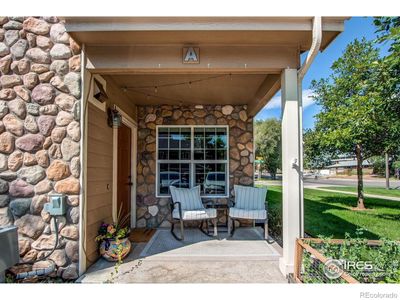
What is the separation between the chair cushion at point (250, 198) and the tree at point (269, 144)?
884cm

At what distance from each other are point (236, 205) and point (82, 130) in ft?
9.79

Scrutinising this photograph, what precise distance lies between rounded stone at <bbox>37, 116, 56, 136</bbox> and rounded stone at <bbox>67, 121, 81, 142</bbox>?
19 centimetres

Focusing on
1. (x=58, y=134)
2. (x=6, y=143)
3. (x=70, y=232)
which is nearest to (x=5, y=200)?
(x=6, y=143)

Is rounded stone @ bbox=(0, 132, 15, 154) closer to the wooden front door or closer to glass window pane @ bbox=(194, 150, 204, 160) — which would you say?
the wooden front door

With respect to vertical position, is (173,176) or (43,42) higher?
(43,42)

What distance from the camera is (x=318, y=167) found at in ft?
30.2

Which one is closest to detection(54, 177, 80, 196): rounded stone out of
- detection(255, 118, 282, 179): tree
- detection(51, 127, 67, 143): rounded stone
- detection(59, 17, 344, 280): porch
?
detection(59, 17, 344, 280): porch

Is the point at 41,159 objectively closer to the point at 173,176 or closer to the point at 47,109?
the point at 47,109

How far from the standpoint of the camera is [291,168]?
2809mm

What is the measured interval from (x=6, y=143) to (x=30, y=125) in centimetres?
32

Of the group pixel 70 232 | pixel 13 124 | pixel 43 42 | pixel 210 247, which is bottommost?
pixel 210 247

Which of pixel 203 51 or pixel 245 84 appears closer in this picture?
pixel 203 51
